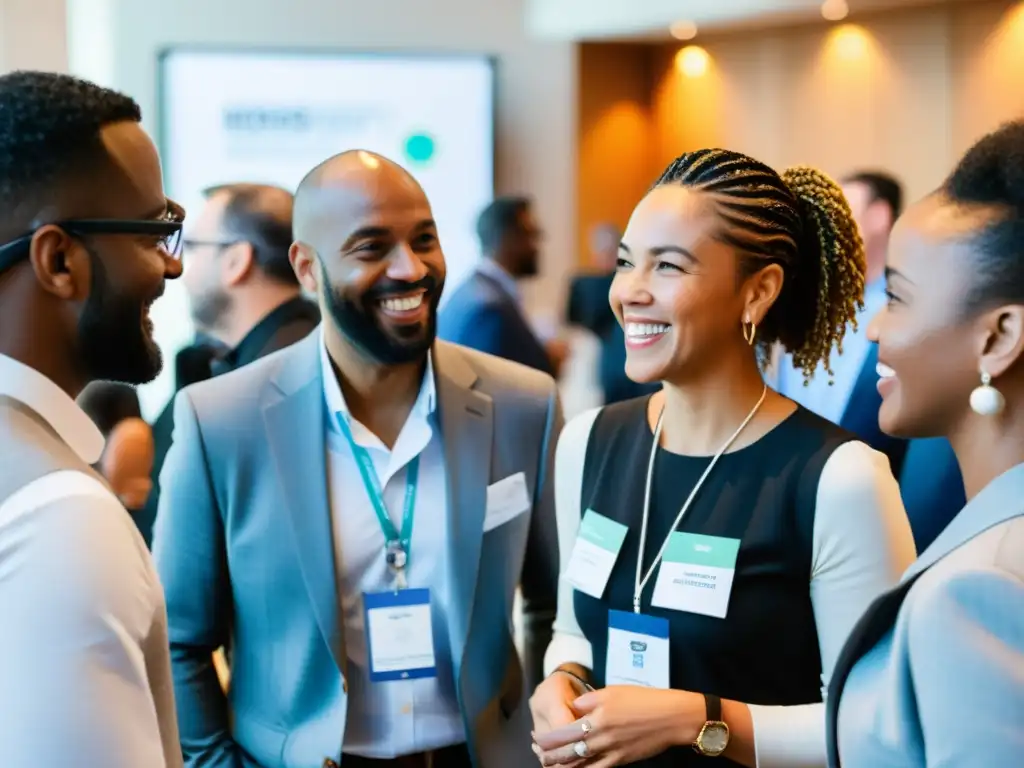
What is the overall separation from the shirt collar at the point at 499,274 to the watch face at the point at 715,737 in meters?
3.75

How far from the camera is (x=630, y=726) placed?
163cm

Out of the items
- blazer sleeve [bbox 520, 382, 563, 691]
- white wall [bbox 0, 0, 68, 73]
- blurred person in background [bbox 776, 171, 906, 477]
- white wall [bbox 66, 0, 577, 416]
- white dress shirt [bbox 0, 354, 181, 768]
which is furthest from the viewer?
white wall [bbox 66, 0, 577, 416]

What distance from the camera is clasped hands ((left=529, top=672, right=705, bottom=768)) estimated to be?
164 cm

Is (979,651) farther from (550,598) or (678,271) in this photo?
(550,598)

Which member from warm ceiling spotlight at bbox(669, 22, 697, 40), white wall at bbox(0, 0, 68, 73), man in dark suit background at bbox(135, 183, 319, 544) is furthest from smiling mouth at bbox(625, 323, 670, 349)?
warm ceiling spotlight at bbox(669, 22, 697, 40)

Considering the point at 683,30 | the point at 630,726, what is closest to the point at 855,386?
the point at 630,726

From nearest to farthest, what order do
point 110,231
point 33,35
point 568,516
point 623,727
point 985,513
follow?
point 985,513 < point 110,231 < point 623,727 < point 568,516 < point 33,35

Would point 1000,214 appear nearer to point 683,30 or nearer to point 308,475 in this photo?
point 308,475

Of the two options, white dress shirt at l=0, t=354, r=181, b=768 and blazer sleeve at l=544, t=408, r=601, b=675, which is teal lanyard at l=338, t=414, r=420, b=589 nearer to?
blazer sleeve at l=544, t=408, r=601, b=675

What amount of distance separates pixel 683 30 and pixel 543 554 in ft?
23.8

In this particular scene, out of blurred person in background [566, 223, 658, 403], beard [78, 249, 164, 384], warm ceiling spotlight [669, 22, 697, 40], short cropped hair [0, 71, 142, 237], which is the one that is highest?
warm ceiling spotlight [669, 22, 697, 40]

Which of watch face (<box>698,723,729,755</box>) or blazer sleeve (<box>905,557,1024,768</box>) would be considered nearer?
blazer sleeve (<box>905,557,1024,768</box>)

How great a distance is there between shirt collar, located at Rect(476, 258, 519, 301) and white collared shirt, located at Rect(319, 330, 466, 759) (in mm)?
3238

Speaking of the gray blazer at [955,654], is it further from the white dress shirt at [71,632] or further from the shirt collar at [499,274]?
the shirt collar at [499,274]
